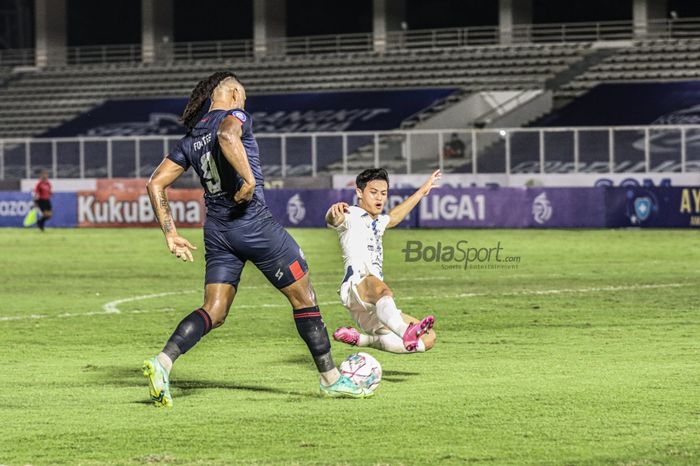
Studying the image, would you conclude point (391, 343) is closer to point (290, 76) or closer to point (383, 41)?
point (290, 76)

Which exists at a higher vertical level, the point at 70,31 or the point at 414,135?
the point at 70,31

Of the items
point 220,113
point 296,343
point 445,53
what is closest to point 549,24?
point 445,53

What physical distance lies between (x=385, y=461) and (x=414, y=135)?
37.0 meters

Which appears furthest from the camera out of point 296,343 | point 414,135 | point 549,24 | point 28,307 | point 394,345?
point 549,24

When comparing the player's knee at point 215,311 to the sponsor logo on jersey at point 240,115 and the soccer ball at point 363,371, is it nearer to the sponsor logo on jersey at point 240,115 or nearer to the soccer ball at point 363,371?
the soccer ball at point 363,371

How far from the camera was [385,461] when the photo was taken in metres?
7.33

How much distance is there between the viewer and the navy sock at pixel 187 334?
937 cm

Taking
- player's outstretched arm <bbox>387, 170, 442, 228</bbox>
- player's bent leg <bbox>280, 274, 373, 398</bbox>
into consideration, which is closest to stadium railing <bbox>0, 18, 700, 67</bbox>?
player's outstretched arm <bbox>387, 170, 442, 228</bbox>

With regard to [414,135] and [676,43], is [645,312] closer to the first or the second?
[414,135]

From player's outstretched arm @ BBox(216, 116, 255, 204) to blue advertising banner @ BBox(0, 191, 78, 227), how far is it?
36.6 metres

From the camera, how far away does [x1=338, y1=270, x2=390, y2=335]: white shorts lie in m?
11.0

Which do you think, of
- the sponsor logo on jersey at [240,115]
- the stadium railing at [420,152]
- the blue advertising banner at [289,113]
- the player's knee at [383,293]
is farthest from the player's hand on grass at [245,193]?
the blue advertising banner at [289,113]

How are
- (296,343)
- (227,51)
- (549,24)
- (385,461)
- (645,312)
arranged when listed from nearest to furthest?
1. (385,461)
2. (296,343)
3. (645,312)
4. (549,24)
5. (227,51)

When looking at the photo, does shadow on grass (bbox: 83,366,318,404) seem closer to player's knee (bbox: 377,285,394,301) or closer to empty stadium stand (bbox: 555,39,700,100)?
player's knee (bbox: 377,285,394,301)
